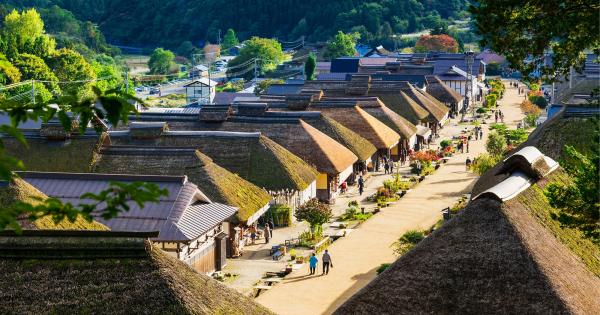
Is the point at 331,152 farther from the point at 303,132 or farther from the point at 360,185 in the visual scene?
the point at 360,185

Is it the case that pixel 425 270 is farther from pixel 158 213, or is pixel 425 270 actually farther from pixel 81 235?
pixel 158 213

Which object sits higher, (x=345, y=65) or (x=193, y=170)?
(x=193, y=170)

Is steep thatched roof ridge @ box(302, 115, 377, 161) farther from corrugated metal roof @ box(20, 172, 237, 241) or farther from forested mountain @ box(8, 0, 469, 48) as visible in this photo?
forested mountain @ box(8, 0, 469, 48)

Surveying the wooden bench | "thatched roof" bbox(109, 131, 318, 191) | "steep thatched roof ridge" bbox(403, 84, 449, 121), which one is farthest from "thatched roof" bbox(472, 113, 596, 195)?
"steep thatched roof ridge" bbox(403, 84, 449, 121)

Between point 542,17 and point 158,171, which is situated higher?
point 542,17

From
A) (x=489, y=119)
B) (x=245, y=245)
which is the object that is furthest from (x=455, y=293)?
(x=489, y=119)

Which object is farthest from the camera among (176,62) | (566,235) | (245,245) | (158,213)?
(176,62)

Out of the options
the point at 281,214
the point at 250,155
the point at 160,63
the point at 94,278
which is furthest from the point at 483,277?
the point at 160,63
